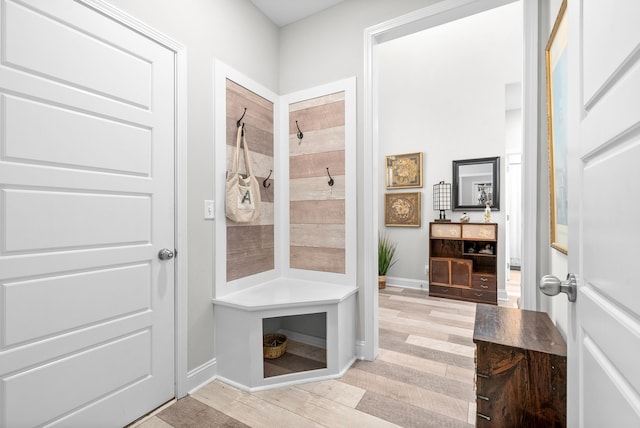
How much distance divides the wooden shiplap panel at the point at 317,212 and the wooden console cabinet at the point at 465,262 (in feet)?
6.68

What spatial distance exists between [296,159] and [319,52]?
0.87 meters

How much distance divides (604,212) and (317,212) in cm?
189

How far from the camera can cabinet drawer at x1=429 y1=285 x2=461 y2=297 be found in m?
3.67

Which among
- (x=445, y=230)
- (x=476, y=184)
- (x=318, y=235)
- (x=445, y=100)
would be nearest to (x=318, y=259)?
(x=318, y=235)

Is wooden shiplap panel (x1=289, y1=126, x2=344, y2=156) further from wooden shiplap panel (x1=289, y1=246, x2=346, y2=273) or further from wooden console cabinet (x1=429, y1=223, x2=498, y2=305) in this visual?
wooden console cabinet (x1=429, y1=223, x2=498, y2=305)

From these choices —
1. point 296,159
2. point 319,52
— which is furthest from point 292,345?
point 319,52

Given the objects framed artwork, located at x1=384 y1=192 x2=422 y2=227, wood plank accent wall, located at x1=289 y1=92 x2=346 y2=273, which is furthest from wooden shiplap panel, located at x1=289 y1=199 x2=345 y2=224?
framed artwork, located at x1=384 y1=192 x2=422 y2=227

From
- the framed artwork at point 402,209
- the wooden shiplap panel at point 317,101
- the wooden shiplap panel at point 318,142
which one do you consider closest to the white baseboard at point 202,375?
the wooden shiplap panel at point 318,142

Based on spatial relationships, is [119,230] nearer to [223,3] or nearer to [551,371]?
[223,3]

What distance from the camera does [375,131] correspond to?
7.06 feet

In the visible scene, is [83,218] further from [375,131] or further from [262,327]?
[375,131]

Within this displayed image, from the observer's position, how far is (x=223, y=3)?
6.58 feet

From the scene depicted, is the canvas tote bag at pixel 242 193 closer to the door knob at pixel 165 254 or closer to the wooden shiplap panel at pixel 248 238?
the wooden shiplap panel at pixel 248 238

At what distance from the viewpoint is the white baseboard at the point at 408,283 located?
4.07 meters
